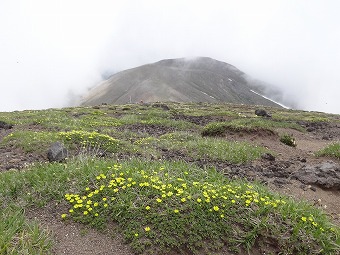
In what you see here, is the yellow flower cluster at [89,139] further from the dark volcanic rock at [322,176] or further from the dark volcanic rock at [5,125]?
the dark volcanic rock at [5,125]

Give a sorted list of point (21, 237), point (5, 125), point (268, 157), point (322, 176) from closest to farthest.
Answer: point (21, 237) < point (322, 176) < point (268, 157) < point (5, 125)

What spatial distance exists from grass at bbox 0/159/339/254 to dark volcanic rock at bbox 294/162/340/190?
3.47 m

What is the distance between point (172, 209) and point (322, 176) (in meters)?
6.55

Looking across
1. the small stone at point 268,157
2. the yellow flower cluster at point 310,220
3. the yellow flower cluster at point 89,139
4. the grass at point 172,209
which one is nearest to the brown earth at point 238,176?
the small stone at point 268,157

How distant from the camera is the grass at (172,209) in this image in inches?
263

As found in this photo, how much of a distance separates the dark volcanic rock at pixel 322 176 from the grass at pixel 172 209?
11.4ft

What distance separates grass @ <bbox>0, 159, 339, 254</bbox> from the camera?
6676mm

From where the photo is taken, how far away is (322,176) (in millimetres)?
11344

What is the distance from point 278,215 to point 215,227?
1467 millimetres

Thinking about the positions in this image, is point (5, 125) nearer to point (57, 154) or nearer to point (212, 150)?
point (57, 154)

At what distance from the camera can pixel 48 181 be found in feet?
26.5

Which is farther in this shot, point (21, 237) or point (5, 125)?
point (5, 125)

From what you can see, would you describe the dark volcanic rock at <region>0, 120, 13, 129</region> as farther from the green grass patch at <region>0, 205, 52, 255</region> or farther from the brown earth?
the green grass patch at <region>0, 205, 52, 255</region>

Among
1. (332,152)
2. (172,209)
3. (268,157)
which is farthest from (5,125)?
(332,152)
